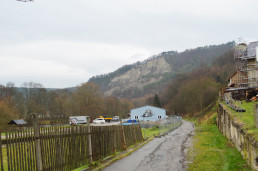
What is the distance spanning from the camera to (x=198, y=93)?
290 ft

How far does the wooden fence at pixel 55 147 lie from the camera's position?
7479 millimetres

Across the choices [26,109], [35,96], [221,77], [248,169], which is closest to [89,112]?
[26,109]

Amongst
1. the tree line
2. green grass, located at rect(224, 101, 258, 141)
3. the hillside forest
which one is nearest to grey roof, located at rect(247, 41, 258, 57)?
green grass, located at rect(224, 101, 258, 141)

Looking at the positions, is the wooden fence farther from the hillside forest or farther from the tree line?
the tree line

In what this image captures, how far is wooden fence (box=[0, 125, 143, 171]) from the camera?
24.5ft

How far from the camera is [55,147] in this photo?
9414 mm

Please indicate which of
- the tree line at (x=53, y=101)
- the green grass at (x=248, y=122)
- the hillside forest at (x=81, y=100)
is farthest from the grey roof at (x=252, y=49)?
the tree line at (x=53, y=101)

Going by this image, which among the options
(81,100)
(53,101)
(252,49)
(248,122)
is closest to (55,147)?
(248,122)

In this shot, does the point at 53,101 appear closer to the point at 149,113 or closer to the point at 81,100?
the point at 81,100

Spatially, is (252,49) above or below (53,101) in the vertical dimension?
above

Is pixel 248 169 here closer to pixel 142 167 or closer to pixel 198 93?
pixel 142 167

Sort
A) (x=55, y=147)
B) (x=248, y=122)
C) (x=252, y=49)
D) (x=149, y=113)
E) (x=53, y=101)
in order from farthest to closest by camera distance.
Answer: (x=53, y=101) < (x=149, y=113) < (x=252, y=49) < (x=248, y=122) < (x=55, y=147)

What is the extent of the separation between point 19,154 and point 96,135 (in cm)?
582

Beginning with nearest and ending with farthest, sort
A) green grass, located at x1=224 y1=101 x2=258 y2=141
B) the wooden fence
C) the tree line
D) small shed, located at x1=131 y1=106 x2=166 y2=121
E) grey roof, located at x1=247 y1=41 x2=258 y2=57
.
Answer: the wooden fence
green grass, located at x1=224 y1=101 x2=258 y2=141
grey roof, located at x1=247 y1=41 x2=258 y2=57
the tree line
small shed, located at x1=131 y1=106 x2=166 y2=121
